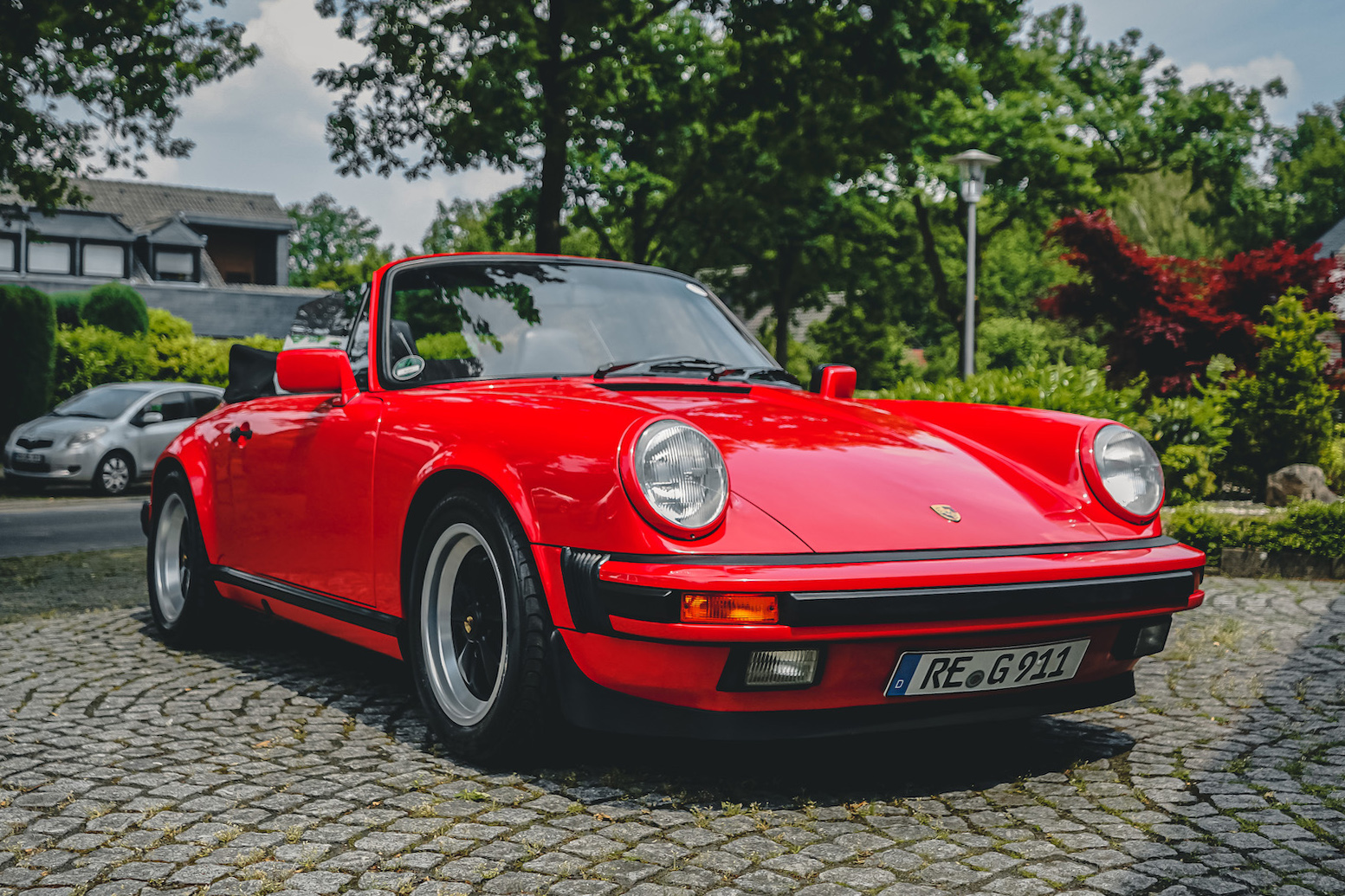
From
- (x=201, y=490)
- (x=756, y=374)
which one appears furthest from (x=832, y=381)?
(x=201, y=490)

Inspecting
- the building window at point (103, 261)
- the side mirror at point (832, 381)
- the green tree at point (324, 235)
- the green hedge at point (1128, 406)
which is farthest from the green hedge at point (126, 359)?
the green tree at point (324, 235)

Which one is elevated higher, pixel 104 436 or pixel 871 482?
pixel 871 482

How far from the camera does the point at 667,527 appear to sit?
9.75ft

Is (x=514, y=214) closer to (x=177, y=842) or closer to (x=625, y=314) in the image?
(x=625, y=314)

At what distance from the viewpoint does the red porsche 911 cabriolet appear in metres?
2.97

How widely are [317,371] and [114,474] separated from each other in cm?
1356

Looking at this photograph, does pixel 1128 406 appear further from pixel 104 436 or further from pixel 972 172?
pixel 104 436

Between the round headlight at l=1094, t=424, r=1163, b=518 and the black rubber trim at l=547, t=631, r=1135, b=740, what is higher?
the round headlight at l=1094, t=424, r=1163, b=518

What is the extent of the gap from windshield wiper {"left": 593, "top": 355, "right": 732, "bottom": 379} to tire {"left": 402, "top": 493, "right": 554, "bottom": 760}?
0.79m

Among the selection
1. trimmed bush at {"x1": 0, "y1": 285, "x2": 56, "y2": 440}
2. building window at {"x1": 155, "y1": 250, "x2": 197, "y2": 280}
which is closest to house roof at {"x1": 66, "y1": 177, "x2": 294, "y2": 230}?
building window at {"x1": 155, "y1": 250, "x2": 197, "y2": 280}

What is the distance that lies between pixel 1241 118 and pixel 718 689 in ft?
93.2

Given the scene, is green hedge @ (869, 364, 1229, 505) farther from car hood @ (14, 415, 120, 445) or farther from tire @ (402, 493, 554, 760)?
car hood @ (14, 415, 120, 445)

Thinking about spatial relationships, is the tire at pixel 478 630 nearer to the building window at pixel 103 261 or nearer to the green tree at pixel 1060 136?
the green tree at pixel 1060 136

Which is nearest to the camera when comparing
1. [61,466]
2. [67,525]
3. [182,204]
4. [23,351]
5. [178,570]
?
[178,570]
